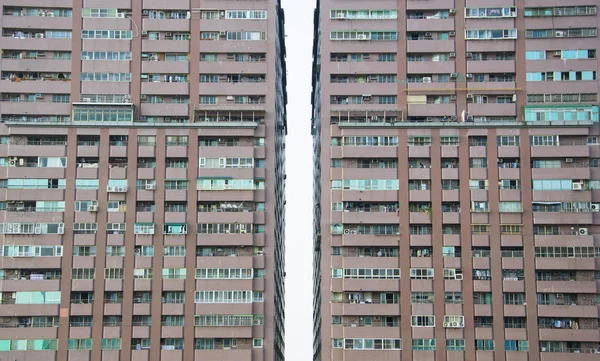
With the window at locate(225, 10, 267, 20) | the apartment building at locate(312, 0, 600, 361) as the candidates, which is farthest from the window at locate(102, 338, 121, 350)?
the window at locate(225, 10, 267, 20)

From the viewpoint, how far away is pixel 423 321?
95.0m

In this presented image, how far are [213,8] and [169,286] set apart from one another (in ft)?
90.2

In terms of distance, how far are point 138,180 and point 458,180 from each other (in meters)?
30.4

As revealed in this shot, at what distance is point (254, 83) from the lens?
3932 inches

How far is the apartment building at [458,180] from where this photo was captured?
312 feet

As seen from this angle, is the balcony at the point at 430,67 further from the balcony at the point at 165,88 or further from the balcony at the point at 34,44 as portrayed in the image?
the balcony at the point at 34,44

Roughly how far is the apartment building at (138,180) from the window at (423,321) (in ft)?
43.3

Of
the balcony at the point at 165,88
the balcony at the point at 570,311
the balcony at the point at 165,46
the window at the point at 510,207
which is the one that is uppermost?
the balcony at the point at 165,46

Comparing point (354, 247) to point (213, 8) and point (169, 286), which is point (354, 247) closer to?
point (169, 286)

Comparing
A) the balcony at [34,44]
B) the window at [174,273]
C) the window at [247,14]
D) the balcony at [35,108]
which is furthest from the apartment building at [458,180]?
the balcony at [34,44]

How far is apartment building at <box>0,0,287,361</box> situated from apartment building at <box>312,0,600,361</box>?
732cm

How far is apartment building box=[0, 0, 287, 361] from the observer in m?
94.9

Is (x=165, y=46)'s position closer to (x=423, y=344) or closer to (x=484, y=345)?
(x=423, y=344)

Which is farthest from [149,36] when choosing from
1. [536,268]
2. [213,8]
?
[536,268]
